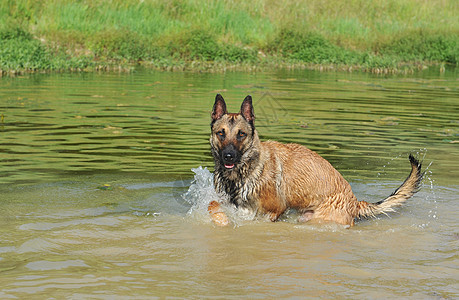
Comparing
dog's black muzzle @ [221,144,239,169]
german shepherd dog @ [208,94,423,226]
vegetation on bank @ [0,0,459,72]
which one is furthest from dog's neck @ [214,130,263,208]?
vegetation on bank @ [0,0,459,72]

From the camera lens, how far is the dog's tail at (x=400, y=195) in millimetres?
6906

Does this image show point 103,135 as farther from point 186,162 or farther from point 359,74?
point 359,74

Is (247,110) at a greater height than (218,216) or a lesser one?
greater

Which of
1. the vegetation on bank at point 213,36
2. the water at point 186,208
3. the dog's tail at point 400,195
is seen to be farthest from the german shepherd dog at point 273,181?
the vegetation on bank at point 213,36

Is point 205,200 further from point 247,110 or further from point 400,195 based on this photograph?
point 400,195

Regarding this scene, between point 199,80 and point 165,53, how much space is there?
537cm

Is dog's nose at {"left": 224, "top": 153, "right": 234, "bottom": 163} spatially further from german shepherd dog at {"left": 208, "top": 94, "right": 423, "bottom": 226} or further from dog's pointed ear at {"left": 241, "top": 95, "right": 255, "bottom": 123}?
dog's pointed ear at {"left": 241, "top": 95, "right": 255, "bottom": 123}

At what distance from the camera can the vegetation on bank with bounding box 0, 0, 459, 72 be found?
23.9 meters

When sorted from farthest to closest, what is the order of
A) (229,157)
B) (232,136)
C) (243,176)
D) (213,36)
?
(213,36) → (243,176) → (232,136) → (229,157)

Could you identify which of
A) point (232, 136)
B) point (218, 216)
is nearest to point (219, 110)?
point (232, 136)

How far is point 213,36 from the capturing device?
26672 mm

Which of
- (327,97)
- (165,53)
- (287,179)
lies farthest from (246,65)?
(287,179)

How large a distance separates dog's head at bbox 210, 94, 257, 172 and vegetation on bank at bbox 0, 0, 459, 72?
1488 cm

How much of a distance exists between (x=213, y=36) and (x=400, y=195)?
20.7m
